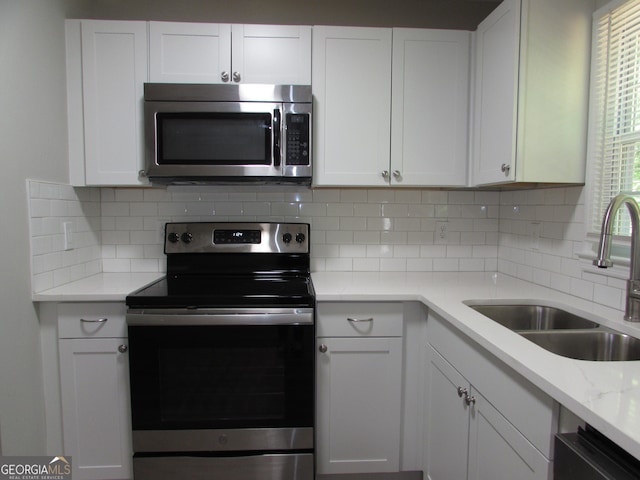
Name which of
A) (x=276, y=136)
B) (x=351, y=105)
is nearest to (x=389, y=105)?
(x=351, y=105)

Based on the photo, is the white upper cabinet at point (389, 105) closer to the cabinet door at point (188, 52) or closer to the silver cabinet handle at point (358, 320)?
the cabinet door at point (188, 52)

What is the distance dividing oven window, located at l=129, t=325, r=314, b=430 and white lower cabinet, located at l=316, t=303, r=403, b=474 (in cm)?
12

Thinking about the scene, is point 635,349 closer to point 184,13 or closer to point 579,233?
point 579,233

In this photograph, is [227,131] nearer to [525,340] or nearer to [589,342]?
[525,340]

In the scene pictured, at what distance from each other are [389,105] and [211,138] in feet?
2.94

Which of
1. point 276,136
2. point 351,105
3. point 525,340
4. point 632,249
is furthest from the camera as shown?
point 351,105

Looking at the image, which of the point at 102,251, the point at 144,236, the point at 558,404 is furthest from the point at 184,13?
the point at 558,404

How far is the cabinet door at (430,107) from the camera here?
6.40 ft

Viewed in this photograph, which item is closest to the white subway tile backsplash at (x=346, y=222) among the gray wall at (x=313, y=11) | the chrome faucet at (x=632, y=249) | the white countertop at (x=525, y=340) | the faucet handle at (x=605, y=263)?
the white countertop at (x=525, y=340)

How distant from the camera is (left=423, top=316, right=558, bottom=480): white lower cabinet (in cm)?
93

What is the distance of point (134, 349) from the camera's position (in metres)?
1.63

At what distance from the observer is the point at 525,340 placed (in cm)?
110

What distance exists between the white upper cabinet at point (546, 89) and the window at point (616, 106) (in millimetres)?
52

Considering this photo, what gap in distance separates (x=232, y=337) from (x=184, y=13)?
186 cm
